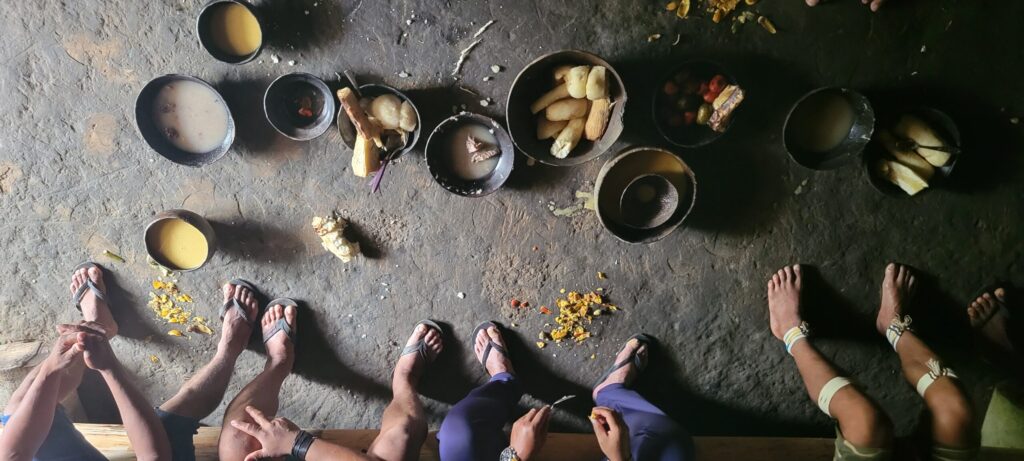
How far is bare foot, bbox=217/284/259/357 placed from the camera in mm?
3113

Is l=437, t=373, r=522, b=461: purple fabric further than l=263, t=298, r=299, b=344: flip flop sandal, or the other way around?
l=263, t=298, r=299, b=344: flip flop sandal

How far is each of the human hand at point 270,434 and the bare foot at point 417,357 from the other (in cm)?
65

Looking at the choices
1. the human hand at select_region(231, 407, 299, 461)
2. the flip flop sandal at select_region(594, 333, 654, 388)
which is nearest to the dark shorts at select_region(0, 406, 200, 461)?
the human hand at select_region(231, 407, 299, 461)

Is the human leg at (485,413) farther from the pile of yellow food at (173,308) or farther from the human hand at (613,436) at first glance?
the pile of yellow food at (173,308)

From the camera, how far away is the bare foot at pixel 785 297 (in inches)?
117

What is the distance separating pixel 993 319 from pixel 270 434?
4100mm

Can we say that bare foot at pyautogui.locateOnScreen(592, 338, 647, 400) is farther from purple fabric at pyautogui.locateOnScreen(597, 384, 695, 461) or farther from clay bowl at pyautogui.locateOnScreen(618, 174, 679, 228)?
clay bowl at pyautogui.locateOnScreen(618, 174, 679, 228)

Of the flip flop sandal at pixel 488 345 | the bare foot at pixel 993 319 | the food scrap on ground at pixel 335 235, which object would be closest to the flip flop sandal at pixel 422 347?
the flip flop sandal at pixel 488 345

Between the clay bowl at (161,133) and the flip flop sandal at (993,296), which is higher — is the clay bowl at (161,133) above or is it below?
above

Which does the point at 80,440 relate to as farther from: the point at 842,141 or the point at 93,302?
the point at 842,141

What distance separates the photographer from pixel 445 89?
9.32 ft

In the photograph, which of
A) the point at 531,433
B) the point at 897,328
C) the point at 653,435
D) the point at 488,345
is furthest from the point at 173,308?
the point at 897,328

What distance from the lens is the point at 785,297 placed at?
299cm

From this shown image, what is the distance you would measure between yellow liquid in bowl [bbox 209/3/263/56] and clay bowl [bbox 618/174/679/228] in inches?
84.4
